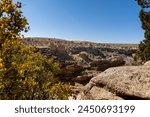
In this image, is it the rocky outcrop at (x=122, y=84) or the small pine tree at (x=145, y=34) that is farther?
the small pine tree at (x=145, y=34)

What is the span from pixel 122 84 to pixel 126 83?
Answer: 0.21 m

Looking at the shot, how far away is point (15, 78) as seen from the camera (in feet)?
54.4

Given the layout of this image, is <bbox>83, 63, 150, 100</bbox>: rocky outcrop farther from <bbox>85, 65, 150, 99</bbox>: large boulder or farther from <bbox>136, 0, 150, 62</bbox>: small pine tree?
<bbox>136, 0, 150, 62</bbox>: small pine tree

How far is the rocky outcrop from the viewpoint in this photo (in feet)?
50.2

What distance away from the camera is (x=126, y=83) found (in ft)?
52.0

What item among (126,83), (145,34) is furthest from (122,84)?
(145,34)

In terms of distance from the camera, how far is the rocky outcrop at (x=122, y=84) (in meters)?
15.3

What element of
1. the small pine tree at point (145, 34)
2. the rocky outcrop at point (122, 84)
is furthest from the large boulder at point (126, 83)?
the small pine tree at point (145, 34)

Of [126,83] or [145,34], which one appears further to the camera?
[145,34]

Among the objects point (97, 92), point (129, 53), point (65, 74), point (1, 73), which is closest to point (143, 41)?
point (65, 74)

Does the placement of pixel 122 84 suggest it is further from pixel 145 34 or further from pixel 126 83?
pixel 145 34

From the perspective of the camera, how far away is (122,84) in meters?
15.9

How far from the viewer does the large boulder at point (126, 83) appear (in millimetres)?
15266

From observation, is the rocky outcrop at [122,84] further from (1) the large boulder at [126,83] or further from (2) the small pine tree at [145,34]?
(2) the small pine tree at [145,34]
